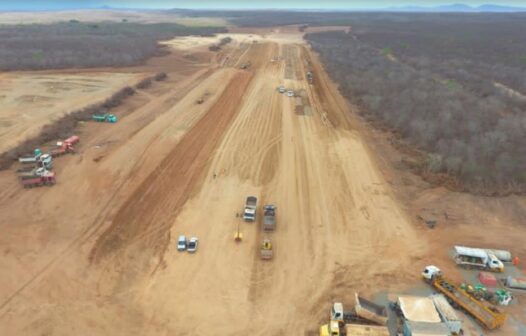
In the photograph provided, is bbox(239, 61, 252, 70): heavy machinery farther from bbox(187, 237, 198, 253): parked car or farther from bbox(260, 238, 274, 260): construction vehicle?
bbox(260, 238, 274, 260): construction vehicle

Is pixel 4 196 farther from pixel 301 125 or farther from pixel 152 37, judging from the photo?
pixel 152 37

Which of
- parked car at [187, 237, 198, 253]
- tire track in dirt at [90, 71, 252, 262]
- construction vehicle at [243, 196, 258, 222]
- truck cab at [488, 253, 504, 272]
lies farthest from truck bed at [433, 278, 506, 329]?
tire track in dirt at [90, 71, 252, 262]

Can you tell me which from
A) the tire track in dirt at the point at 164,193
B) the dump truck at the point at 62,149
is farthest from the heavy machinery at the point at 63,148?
the tire track in dirt at the point at 164,193

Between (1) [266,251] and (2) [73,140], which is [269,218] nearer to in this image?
(1) [266,251]

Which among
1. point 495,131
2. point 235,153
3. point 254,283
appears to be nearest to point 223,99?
point 235,153

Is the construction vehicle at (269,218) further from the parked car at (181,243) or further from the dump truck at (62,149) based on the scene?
the dump truck at (62,149)

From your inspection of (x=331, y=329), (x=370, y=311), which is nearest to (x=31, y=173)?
(x=331, y=329)
